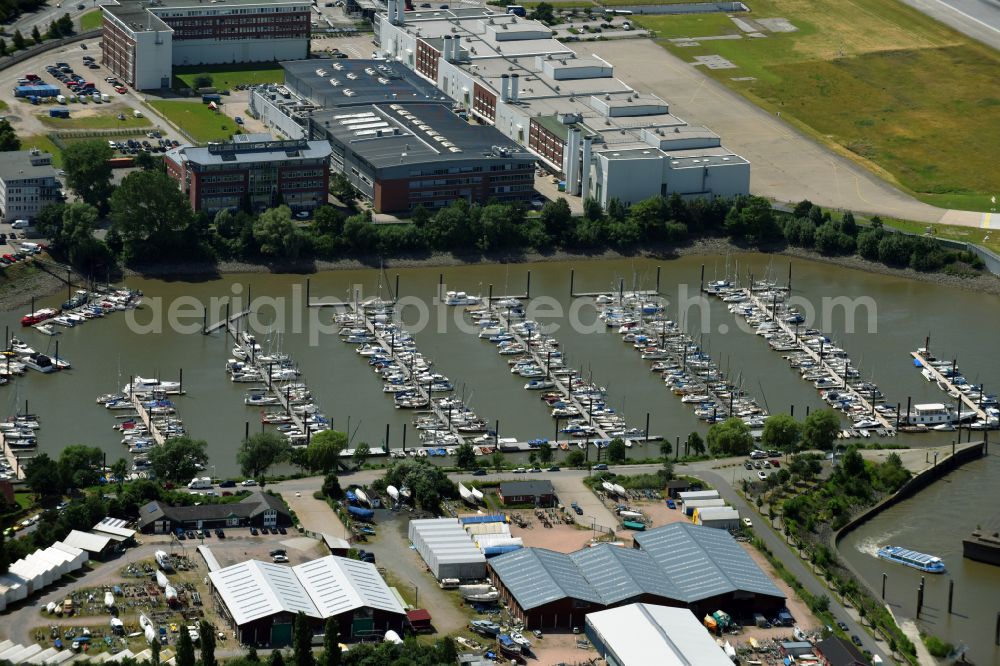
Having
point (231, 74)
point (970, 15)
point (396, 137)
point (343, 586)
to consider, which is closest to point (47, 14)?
point (231, 74)

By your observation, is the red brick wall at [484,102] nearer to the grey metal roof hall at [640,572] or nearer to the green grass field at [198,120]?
the green grass field at [198,120]

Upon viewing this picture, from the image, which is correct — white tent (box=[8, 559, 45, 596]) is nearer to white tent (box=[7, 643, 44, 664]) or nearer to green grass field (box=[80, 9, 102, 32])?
white tent (box=[7, 643, 44, 664])

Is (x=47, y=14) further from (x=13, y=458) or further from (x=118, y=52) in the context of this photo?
(x=13, y=458)

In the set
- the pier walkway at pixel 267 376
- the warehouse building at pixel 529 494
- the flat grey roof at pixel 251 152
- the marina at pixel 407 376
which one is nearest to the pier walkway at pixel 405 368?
the marina at pixel 407 376

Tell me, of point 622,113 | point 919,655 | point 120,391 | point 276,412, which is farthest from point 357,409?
point 622,113

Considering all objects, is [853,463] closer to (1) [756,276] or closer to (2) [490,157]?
(1) [756,276]

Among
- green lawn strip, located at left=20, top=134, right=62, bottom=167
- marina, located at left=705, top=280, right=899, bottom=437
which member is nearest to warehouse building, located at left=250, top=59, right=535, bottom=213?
green lawn strip, located at left=20, top=134, right=62, bottom=167
